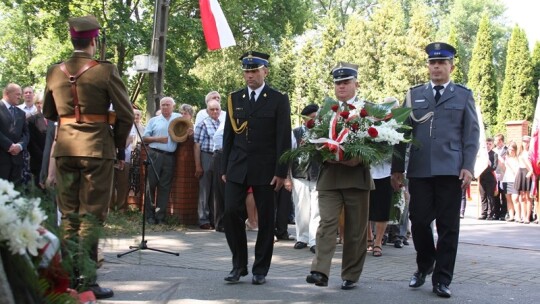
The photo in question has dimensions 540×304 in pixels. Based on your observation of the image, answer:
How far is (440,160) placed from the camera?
6160 mm

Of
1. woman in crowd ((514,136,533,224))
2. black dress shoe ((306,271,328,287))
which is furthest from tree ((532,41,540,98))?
black dress shoe ((306,271,328,287))

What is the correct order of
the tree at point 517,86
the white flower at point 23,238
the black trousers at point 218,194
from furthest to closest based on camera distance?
1. the tree at point 517,86
2. the black trousers at point 218,194
3. the white flower at point 23,238

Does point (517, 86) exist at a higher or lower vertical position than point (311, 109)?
higher

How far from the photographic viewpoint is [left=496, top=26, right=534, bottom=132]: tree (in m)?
41.0

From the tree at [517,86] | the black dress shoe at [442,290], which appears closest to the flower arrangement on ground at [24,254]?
the black dress shoe at [442,290]

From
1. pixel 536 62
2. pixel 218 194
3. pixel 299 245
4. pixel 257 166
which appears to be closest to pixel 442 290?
pixel 257 166

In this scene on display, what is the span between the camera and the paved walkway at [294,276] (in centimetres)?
595

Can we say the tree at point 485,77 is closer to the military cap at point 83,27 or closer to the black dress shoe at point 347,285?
the black dress shoe at point 347,285

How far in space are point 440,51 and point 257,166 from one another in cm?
210

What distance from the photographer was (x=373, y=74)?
45.8 metres

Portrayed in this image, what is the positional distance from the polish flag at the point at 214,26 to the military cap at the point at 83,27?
8.33 m

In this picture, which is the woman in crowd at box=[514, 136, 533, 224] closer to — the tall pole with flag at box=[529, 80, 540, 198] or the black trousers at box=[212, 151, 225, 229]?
the tall pole with flag at box=[529, 80, 540, 198]

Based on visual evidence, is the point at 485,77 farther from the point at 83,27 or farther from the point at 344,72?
the point at 83,27

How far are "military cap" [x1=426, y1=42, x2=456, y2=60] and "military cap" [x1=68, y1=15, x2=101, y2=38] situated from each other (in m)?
3.13
